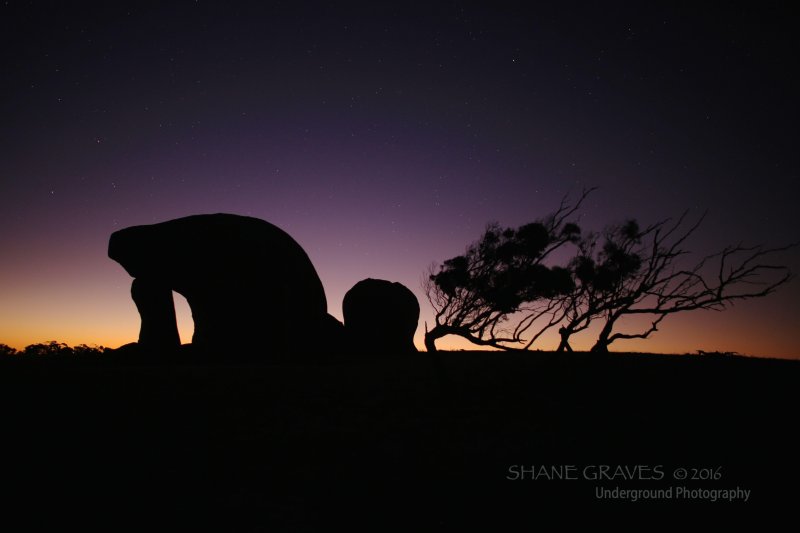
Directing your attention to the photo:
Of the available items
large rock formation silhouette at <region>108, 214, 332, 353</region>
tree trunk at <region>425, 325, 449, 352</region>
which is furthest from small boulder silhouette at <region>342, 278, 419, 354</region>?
tree trunk at <region>425, 325, 449, 352</region>

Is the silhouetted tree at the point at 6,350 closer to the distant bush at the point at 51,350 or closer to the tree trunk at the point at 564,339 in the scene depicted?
the distant bush at the point at 51,350

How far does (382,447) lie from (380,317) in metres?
18.7

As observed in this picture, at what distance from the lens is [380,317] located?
25.0 metres

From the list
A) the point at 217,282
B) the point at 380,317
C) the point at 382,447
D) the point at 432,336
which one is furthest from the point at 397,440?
the point at 380,317

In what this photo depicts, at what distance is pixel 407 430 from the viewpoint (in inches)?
276

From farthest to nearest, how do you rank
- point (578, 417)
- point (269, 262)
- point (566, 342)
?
point (269, 262)
point (566, 342)
point (578, 417)

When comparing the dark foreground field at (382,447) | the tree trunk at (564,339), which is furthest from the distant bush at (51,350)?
the tree trunk at (564,339)

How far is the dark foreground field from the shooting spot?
15.2 ft

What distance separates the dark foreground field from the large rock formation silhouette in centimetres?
789

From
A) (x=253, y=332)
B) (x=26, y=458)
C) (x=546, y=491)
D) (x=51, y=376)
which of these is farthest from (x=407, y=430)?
(x=253, y=332)

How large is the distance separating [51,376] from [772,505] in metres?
14.1

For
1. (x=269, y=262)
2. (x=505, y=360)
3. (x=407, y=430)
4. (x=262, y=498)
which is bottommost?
(x=262, y=498)

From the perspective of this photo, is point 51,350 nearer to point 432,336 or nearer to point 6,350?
point 6,350

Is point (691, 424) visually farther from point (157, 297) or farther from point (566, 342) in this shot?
point (157, 297)
